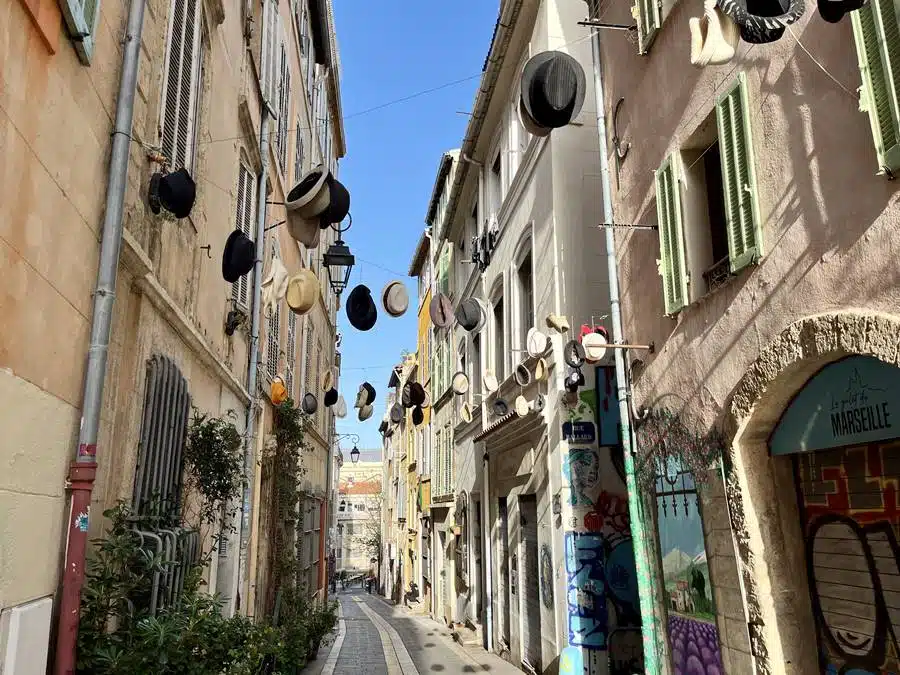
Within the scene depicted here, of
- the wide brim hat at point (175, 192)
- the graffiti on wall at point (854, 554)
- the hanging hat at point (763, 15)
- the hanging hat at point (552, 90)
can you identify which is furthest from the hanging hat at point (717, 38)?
the wide brim hat at point (175, 192)

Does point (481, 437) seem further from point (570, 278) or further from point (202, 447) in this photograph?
point (202, 447)

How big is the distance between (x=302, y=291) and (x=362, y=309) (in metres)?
2.33

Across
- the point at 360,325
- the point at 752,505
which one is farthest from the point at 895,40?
the point at 360,325

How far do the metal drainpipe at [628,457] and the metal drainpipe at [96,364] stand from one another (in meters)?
5.22

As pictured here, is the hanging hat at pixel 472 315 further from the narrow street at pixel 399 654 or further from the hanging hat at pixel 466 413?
the narrow street at pixel 399 654

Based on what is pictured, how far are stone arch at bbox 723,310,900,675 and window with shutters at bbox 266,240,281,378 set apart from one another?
8.50m

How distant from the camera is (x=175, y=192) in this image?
223 inches

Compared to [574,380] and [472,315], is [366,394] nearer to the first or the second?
[472,315]

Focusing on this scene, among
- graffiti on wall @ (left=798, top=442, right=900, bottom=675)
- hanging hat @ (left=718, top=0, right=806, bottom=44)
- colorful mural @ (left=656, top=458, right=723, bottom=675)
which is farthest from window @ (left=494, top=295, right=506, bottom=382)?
hanging hat @ (left=718, top=0, right=806, bottom=44)

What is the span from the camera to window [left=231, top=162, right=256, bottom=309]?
9.85 m

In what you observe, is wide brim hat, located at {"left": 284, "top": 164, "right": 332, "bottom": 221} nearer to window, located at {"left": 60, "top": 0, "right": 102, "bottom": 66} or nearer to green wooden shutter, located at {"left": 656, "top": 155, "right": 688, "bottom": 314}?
window, located at {"left": 60, "top": 0, "right": 102, "bottom": 66}

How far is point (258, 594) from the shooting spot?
38.3 ft

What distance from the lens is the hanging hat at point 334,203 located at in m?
7.67

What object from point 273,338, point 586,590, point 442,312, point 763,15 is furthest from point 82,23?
point 442,312
